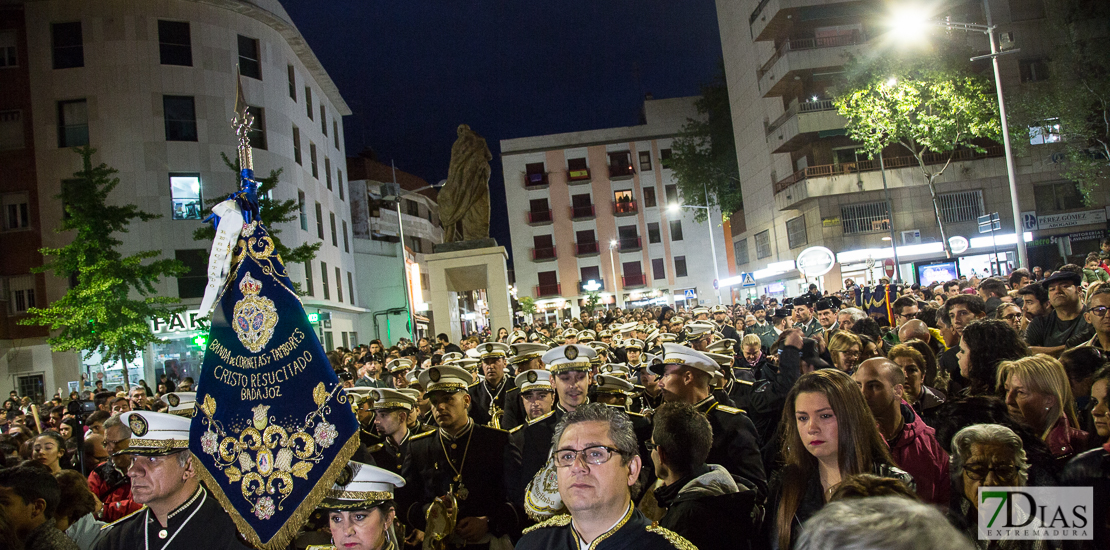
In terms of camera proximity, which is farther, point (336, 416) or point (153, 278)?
point (153, 278)

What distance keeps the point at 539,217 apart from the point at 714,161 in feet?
53.3

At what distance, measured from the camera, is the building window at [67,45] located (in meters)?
26.0

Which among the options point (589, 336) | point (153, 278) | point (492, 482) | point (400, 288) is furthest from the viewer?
point (400, 288)

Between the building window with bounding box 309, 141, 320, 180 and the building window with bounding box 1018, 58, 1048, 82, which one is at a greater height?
the building window with bounding box 1018, 58, 1048, 82

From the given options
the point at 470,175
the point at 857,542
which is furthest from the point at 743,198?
the point at 857,542

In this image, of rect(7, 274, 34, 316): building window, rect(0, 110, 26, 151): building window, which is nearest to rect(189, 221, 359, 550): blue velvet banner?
rect(7, 274, 34, 316): building window

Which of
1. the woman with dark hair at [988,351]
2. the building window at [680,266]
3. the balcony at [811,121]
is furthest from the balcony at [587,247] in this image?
the woman with dark hair at [988,351]

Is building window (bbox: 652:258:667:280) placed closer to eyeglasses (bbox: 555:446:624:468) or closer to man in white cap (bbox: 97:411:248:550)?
man in white cap (bbox: 97:411:248:550)

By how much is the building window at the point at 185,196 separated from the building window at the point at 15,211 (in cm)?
508

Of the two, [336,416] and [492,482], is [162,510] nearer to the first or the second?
[336,416]

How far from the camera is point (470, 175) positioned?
2195cm

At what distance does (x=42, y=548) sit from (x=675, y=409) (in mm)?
3617

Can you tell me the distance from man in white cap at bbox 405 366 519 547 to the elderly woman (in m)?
3.22

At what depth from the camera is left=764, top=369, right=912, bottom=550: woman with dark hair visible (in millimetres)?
3240
